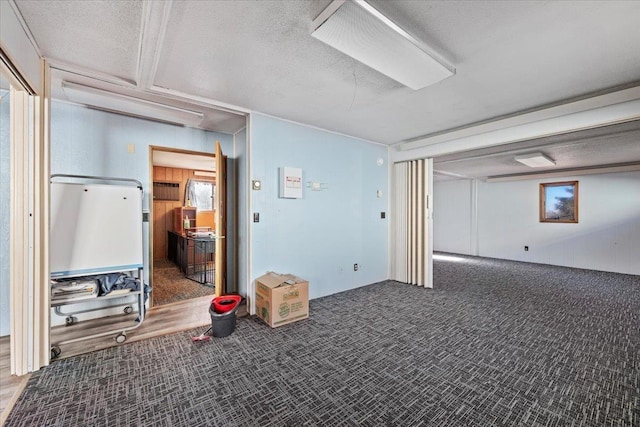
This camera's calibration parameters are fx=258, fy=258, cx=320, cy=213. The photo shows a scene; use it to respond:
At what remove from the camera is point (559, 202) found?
6.58 meters

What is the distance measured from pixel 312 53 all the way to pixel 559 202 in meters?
7.76

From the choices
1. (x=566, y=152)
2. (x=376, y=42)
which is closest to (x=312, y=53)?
(x=376, y=42)

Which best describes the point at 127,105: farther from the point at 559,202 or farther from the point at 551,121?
the point at 559,202

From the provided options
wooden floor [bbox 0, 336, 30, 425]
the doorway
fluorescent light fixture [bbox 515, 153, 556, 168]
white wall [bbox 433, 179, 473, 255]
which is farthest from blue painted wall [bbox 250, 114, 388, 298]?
white wall [bbox 433, 179, 473, 255]

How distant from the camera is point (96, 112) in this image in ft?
A: 9.80

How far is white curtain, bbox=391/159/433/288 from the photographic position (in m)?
4.37

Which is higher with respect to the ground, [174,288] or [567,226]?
[567,226]

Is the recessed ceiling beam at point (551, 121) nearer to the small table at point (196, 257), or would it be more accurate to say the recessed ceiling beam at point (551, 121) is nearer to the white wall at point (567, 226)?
the small table at point (196, 257)

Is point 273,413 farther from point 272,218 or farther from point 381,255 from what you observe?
point 381,255

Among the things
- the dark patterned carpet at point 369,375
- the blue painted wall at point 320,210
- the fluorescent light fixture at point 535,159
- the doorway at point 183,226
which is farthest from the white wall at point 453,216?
the doorway at point 183,226

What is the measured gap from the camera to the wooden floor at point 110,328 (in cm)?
188

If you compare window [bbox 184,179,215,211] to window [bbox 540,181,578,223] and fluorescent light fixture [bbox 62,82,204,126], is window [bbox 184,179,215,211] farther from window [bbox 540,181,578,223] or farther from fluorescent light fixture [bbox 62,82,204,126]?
window [bbox 540,181,578,223]

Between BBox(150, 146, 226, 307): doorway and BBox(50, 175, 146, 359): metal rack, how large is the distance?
1.20m

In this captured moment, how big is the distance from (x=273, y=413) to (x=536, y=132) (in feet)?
12.8
